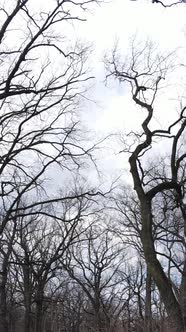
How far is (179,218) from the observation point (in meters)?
31.2

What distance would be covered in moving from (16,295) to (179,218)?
1043 inches

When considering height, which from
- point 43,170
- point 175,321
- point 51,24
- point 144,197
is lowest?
point 175,321

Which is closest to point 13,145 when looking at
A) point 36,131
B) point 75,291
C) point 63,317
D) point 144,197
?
point 36,131

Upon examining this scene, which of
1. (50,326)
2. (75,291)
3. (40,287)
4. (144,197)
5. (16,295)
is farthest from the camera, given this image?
(50,326)

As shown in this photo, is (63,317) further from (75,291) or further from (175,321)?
(175,321)

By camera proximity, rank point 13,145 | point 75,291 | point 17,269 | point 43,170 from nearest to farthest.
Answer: point 13,145 → point 43,170 → point 17,269 → point 75,291

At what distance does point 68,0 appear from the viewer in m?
13.1

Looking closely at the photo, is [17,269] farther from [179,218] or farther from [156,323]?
[156,323]

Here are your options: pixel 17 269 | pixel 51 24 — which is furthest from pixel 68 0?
pixel 17 269

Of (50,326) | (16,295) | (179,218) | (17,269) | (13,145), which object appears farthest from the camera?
(50,326)

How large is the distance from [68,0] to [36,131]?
6251 mm

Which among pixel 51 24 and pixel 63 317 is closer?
pixel 51 24

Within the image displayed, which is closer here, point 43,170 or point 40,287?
point 43,170

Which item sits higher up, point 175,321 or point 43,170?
point 43,170
